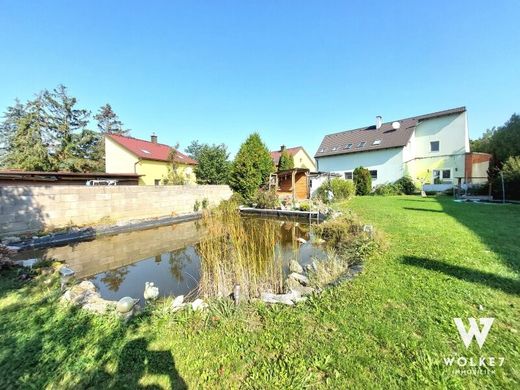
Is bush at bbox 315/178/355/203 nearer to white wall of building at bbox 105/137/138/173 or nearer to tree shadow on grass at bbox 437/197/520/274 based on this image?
tree shadow on grass at bbox 437/197/520/274

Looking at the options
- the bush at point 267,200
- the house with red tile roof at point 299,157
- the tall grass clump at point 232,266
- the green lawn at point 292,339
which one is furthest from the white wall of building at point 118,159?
the green lawn at point 292,339

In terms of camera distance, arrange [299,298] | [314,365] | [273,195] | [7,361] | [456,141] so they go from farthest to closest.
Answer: [456,141] → [273,195] → [299,298] → [7,361] → [314,365]

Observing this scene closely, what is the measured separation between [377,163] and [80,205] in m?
21.1

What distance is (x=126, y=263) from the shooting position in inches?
230

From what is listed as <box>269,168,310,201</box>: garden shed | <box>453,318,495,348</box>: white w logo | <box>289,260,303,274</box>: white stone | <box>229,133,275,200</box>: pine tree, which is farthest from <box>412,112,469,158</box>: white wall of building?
<box>453,318,495,348</box>: white w logo

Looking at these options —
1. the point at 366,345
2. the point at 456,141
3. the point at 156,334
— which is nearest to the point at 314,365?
the point at 366,345

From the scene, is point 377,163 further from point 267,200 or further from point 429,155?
point 267,200

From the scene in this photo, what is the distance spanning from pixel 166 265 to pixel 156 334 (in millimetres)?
3371

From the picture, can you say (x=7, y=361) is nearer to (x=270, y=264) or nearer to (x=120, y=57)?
(x=270, y=264)

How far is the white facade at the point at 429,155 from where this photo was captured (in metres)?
18.8

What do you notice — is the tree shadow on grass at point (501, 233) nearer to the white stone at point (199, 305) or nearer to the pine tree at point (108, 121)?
the white stone at point (199, 305)

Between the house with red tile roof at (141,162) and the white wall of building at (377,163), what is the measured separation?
45.5ft

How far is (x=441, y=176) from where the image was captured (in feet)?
64.3

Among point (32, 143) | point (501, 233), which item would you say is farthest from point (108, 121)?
point (501, 233)
